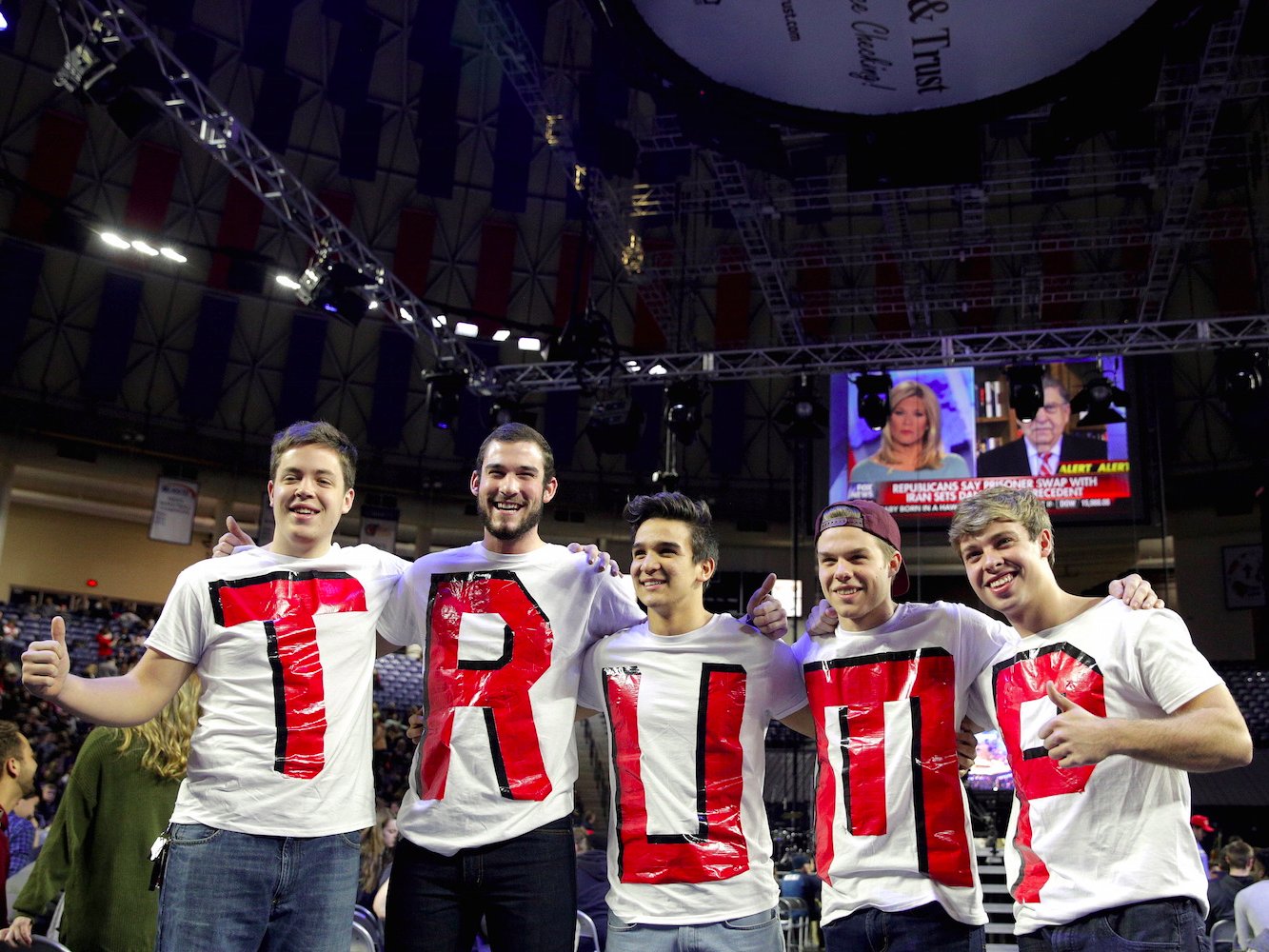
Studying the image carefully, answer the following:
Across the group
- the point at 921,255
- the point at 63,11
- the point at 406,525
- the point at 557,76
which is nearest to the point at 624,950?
the point at 63,11

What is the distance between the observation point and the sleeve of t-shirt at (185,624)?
2908 millimetres

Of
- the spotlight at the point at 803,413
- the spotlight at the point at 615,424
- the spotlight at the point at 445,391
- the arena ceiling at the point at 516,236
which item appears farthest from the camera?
the spotlight at the point at 803,413

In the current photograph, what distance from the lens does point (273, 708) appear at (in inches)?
113

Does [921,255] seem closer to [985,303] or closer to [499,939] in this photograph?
[985,303]

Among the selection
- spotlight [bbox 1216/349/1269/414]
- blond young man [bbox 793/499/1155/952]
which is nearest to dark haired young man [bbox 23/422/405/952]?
blond young man [bbox 793/499/1155/952]

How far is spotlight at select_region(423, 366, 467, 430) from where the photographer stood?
12.7m

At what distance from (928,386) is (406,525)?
13.0 m

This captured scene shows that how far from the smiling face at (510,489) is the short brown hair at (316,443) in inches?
16.2

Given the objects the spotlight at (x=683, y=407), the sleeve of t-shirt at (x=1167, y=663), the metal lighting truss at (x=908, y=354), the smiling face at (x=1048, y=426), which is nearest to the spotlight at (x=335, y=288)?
the metal lighting truss at (x=908, y=354)

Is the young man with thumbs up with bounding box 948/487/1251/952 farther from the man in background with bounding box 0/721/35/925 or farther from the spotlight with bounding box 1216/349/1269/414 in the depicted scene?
Result: the spotlight with bounding box 1216/349/1269/414

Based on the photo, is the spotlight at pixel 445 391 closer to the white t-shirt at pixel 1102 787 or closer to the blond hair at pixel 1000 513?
the blond hair at pixel 1000 513

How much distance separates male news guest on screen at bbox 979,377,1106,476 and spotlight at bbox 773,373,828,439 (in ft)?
17.5

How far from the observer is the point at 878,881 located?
2.71 meters

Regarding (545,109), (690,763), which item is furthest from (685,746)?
(545,109)
